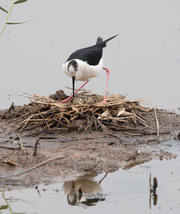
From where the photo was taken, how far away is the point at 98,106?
7.36 metres

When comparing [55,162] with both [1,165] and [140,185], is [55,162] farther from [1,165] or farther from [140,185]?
[140,185]

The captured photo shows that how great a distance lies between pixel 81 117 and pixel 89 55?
1229 millimetres

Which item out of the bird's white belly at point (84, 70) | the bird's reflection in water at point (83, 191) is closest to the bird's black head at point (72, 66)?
the bird's white belly at point (84, 70)

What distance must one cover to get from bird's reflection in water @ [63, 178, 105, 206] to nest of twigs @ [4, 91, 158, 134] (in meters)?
1.42

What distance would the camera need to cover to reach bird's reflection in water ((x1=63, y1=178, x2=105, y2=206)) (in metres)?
5.34

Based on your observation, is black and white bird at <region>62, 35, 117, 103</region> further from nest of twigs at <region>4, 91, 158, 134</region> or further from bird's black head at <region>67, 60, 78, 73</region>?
nest of twigs at <region>4, 91, 158, 134</region>

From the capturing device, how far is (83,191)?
18.3 feet

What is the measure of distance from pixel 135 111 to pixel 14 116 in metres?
1.84

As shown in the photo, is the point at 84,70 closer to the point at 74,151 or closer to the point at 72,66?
the point at 72,66

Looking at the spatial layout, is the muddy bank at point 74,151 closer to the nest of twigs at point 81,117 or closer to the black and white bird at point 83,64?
the nest of twigs at point 81,117

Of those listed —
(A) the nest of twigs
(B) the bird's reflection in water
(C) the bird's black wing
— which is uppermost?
(C) the bird's black wing

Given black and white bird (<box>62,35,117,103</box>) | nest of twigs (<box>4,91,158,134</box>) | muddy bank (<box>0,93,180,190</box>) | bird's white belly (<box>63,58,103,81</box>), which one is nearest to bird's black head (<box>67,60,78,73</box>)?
black and white bird (<box>62,35,117,103</box>)

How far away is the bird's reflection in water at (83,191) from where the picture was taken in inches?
210

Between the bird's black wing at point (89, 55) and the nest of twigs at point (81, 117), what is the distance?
2.43 feet
